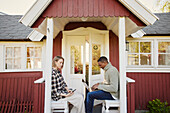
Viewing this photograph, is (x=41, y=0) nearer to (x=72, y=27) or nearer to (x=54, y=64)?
(x=54, y=64)

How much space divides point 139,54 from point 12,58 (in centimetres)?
505

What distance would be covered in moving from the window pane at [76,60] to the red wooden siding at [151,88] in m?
2.28

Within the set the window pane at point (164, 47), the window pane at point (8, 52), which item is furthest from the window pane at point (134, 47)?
the window pane at point (8, 52)

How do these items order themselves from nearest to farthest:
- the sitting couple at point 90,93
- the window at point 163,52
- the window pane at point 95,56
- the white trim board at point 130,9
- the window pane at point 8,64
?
1. the white trim board at point 130,9
2. the sitting couple at point 90,93
3. the window pane at point 95,56
4. the window at point 163,52
5. the window pane at point 8,64

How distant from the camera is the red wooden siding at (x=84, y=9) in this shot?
11.9ft

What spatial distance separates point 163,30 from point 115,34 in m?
1.95

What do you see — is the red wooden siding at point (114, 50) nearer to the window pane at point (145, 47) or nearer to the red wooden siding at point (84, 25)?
the red wooden siding at point (84, 25)

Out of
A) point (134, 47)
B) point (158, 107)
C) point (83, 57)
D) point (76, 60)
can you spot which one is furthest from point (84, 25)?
point (158, 107)

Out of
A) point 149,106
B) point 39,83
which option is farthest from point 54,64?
point 149,106

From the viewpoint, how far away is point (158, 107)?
517cm

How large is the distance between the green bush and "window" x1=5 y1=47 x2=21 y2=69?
5.27 metres

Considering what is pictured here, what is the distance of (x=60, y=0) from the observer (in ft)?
12.0

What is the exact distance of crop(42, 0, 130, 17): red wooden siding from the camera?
3.63 meters

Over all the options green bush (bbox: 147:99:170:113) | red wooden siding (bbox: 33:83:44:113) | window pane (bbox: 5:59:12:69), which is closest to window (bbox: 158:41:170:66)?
green bush (bbox: 147:99:170:113)
